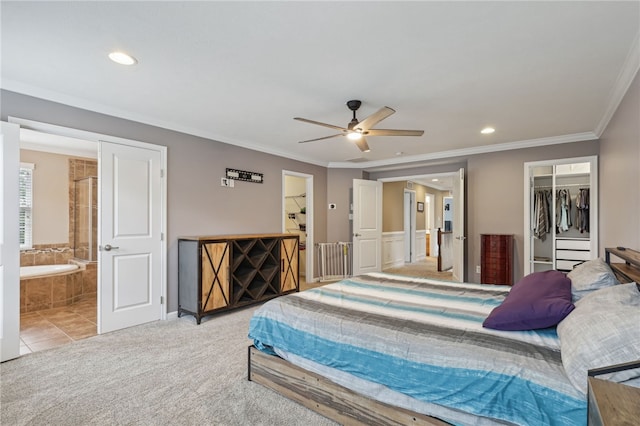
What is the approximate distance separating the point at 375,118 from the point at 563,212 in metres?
4.49

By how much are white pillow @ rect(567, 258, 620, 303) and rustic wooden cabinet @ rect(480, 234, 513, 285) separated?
2.79 meters

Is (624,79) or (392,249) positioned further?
(392,249)

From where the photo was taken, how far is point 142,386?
2264 mm

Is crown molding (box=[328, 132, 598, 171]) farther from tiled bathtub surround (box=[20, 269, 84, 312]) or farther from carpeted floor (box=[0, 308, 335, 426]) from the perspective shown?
tiled bathtub surround (box=[20, 269, 84, 312])

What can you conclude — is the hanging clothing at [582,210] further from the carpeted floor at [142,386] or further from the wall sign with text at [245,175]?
the carpeted floor at [142,386]

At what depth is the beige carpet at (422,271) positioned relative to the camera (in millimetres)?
6598

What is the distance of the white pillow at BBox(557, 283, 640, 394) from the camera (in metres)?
1.17

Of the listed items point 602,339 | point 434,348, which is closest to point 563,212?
point 602,339

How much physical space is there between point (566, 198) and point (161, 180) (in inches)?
246

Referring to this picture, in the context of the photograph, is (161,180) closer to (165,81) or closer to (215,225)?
(215,225)

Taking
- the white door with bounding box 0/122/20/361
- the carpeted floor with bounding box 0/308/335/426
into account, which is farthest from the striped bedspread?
the white door with bounding box 0/122/20/361

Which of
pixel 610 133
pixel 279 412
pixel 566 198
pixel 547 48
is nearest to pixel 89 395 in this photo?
pixel 279 412

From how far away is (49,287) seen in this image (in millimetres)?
4227

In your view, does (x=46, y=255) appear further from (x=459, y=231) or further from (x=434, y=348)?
(x=459, y=231)
